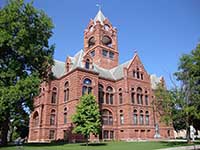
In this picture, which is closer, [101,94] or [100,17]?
[101,94]

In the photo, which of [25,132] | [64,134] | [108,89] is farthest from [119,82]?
[25,132]

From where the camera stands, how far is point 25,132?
5875cm

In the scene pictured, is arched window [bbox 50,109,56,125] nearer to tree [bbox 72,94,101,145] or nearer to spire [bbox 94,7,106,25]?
tree [bbox 72,94,101,145]

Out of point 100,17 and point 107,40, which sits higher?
point 100,17

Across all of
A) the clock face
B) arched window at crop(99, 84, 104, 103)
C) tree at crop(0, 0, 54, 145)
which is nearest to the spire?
the clock face

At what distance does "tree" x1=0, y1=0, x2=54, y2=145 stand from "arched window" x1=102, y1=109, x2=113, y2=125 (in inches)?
744

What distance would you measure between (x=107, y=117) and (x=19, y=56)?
23.8m

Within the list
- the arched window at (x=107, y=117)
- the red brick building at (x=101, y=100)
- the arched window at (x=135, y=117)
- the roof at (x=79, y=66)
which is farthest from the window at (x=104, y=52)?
the arched window at (x=135, y=117)

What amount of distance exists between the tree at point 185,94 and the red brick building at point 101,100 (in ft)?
42.0

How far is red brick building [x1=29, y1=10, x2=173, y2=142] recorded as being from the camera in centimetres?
4094

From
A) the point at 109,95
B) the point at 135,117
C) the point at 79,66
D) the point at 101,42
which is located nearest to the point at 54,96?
the point at 79,66

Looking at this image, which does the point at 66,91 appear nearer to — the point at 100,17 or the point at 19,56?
the point at 19,56

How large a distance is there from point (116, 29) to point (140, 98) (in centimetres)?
2657

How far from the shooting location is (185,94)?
3266cm
